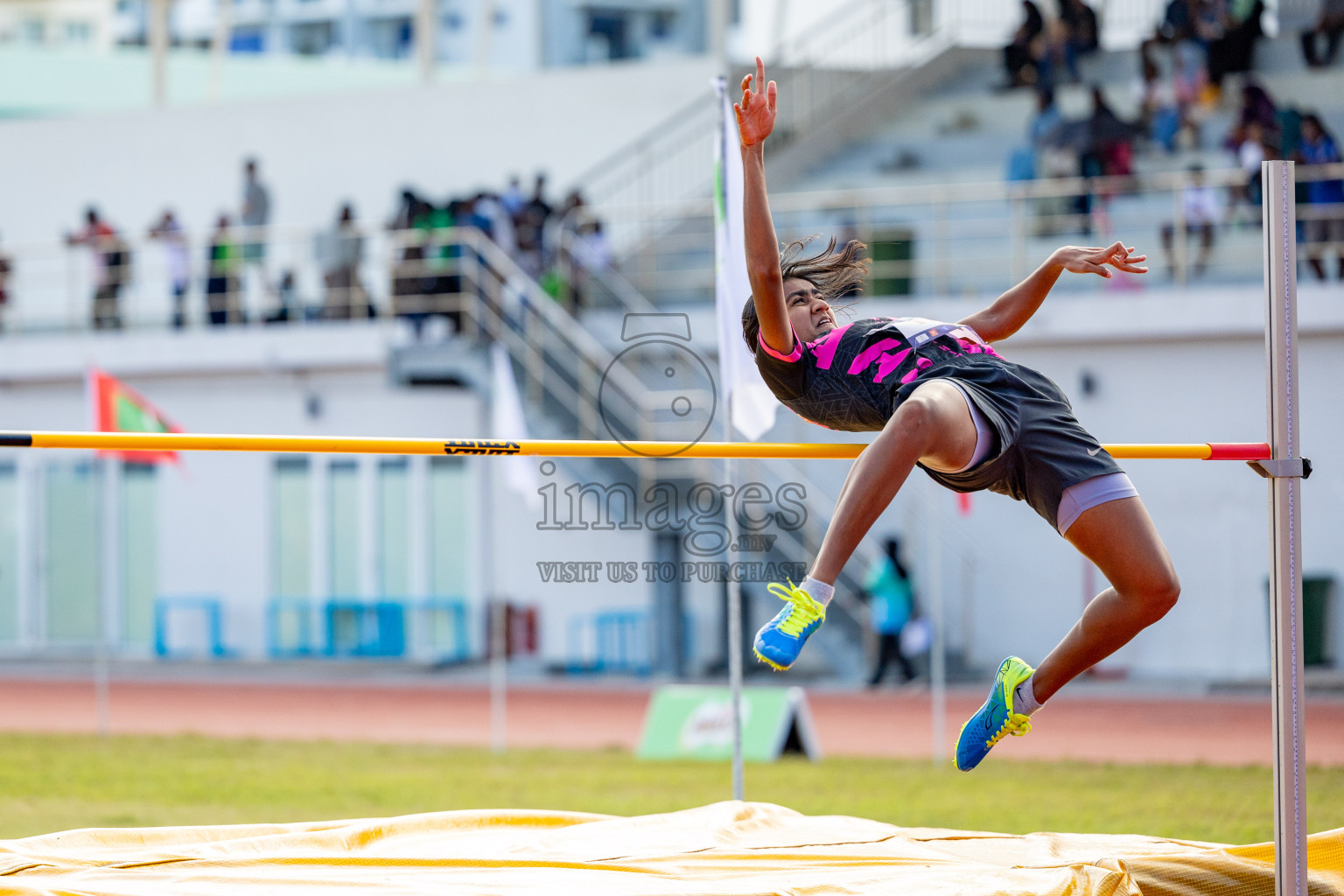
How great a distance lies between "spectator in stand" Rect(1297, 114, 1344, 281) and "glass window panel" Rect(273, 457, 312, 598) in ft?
33.8

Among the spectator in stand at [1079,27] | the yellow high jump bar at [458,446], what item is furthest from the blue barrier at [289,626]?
the yellow high jump bar at [458,446]

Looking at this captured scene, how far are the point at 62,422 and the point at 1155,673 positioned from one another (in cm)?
1198

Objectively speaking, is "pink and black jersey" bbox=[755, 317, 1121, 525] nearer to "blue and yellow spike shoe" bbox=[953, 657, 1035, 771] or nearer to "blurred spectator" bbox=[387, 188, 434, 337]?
"blue and yellow spike shoe" bbox=[953, 657, 1035, 771]

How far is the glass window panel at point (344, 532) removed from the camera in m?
16.7

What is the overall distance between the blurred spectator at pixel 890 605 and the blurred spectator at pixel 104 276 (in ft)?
30.1

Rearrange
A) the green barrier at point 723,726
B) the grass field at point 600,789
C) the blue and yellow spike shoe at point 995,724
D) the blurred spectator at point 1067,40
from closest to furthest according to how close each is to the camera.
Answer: the blue and yellow spike shoe at point 995,724 → the grass field at point 600,789 → the green barrier at point 723,726 → the blurred spectator at point 1067,40

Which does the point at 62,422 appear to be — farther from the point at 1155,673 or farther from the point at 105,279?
the point at 1155,673

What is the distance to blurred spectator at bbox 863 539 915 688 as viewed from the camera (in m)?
12.5

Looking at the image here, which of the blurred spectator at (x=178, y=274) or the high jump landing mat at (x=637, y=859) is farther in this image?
the blurred spectator at (x=178, y=274)

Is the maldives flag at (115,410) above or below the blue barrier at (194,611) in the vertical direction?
above

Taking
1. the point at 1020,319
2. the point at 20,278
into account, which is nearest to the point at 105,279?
the point at 20,278

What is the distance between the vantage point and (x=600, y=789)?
27.0 ft

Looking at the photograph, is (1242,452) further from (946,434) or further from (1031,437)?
(946,434)

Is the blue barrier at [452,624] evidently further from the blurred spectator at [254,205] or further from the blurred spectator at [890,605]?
the blurred spectator at [890,605]
